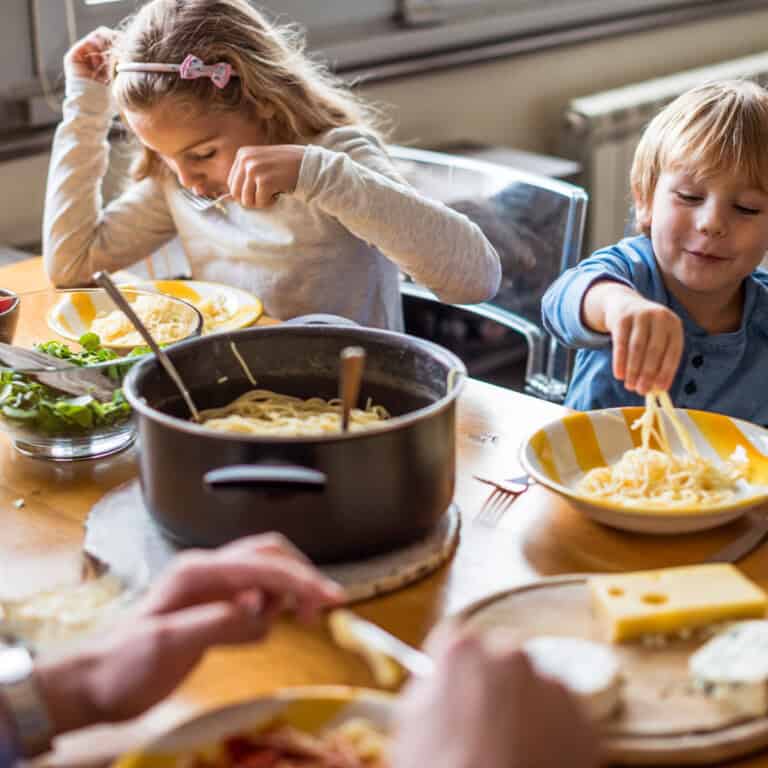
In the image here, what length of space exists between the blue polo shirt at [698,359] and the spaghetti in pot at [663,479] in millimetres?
393

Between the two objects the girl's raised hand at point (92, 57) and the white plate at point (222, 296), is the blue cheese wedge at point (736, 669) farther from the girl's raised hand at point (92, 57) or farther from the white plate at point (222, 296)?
the girl's raised hand at point (92, 57)

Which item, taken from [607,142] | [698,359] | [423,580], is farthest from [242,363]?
[607,142]

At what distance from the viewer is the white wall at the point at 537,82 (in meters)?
3.37

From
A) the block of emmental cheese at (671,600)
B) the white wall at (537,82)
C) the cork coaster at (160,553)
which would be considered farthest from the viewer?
the white wall at (537,82)

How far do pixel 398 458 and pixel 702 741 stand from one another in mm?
328

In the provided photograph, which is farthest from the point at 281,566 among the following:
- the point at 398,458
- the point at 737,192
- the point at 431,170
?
the point at 431,170

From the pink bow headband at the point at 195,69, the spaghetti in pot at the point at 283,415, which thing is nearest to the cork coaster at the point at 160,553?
the spaghetti in pot at the point at 283,415

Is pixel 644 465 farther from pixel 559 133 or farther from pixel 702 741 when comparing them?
pixel 559 133

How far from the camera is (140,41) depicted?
6.16 ft

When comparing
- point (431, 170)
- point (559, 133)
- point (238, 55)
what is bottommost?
point (559, 133)

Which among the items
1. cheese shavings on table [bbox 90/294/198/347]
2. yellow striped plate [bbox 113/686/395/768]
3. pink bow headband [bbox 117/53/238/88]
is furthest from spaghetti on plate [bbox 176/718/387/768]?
pink bow headband [bbox 117/53/238/88]

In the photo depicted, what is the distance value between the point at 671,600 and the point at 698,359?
0.81 m

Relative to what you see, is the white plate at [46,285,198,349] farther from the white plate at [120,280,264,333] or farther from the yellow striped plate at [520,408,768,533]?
the yellow striped plate at [520,408,768,533]

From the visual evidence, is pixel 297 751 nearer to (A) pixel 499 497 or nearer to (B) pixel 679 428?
(A) pixel 499 497
